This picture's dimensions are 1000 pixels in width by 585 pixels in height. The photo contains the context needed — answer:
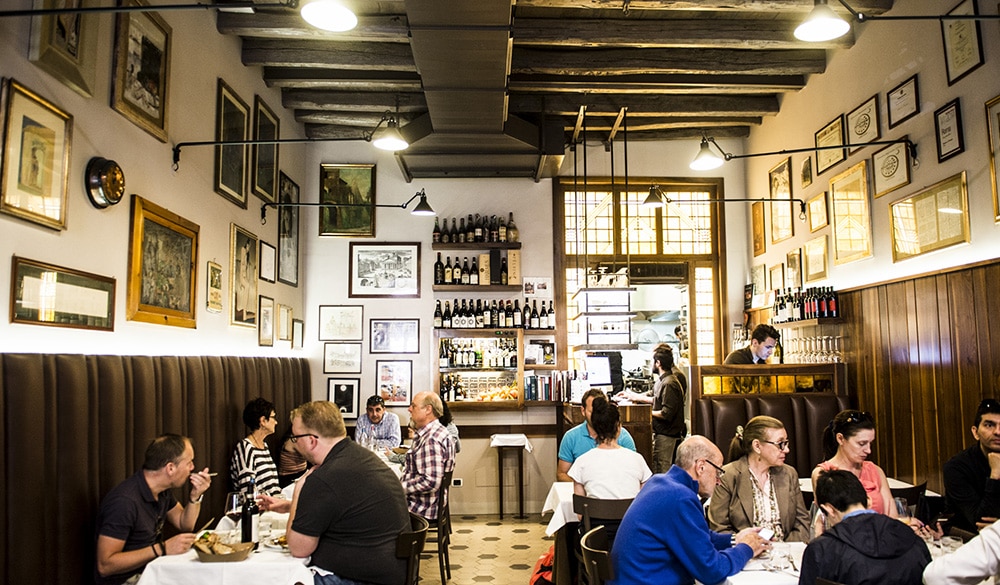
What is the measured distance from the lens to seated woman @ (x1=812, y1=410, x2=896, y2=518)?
13.2ft

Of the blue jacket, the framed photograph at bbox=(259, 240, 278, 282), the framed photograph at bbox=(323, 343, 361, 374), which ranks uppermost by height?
the framed photograph at bbox=(259, 240, 278, 282)

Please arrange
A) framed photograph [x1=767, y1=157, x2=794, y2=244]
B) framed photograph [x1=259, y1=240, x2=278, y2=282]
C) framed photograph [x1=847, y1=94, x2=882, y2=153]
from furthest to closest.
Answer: framed photograph [x1=767, y1=157, x2=794, y2=244]
framed photograph [x1=259, y1=240, x2=278, y2=282]
framed photograph [x1=847, y1=94, x2=882, y2=153]

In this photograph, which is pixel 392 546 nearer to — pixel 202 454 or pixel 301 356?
pixel 202 454

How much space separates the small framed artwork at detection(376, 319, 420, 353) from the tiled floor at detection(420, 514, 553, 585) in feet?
7.05

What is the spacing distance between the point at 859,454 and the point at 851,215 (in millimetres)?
3356

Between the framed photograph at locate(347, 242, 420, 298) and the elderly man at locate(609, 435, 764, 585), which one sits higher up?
the framed photograph at locate(347, 242, 420, 298)

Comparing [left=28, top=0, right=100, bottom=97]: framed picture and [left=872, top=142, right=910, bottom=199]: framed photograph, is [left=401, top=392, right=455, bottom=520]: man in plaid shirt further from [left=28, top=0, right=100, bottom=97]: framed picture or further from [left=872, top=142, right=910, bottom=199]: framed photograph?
[left=872, top=142, right=910, bottom=199]: framed photograph

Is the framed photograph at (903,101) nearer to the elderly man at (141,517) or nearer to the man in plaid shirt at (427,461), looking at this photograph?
the man in plaid shirt at (427,461)

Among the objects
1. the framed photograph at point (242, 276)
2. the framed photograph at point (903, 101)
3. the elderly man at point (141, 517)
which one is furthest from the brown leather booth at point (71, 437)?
the framed photograph at point (903, 101)

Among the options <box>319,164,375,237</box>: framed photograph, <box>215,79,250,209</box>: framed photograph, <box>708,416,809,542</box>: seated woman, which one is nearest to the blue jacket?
<box>708,416,809,542</box>: seated woman

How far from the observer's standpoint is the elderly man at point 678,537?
3.01 metres

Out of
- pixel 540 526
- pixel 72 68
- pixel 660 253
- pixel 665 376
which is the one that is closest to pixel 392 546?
pixel 72 68

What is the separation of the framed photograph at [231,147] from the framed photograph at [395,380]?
3.01 metres

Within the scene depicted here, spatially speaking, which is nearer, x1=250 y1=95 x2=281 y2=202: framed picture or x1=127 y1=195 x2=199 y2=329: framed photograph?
x1=127 y1=195 x2=199 y2=329: framed photograph
